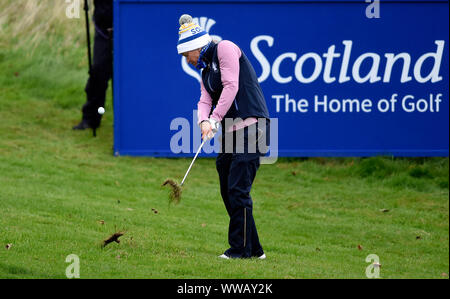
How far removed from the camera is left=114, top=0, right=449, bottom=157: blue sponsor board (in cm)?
1102

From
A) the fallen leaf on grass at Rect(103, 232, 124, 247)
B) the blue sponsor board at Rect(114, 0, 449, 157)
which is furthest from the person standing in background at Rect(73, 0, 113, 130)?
the fallen leaf on grass at Rect(103, 232, 124, 247)

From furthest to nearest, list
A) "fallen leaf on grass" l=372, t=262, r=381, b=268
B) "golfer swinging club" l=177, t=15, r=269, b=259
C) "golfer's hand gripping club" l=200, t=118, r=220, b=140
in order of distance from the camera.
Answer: "fallen leaf on grass" l=372, t=262, r=381, b=268 < "golfer swinging club" l=177, t=15, r=269, b=259 < "golfer's hand gripping club" l=200, t=118, r=220, b=140

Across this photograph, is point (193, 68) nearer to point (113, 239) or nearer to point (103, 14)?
point (103, 14)

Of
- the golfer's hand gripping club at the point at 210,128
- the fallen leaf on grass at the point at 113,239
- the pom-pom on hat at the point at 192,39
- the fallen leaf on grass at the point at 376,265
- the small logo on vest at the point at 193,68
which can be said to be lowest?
the fallen leaf on grass at the point at 376,265

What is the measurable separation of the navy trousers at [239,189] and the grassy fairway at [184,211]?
0.16 metres

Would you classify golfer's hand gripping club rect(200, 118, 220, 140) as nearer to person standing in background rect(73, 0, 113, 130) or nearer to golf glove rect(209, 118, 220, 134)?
golf glove rect(209, 118, 220, 134)

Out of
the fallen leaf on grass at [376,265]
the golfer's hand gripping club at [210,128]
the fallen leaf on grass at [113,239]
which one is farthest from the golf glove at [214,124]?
the fallen leaf on grass at [376,265]

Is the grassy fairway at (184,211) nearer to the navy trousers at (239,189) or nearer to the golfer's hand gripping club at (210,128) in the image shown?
the navy trousers at (239,189)

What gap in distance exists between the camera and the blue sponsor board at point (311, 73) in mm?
11016

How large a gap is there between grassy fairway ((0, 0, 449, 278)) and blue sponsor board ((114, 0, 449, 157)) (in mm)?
392

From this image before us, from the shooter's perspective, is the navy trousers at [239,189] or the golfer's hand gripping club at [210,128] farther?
the navy trousers at [239,189]

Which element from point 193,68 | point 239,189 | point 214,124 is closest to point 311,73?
point 193,68

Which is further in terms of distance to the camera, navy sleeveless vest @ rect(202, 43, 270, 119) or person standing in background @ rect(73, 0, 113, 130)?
person standing in background @ rect(73, 0, 113, 130)

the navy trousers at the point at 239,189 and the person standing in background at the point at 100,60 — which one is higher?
the person standing in background at the point at 100,60
